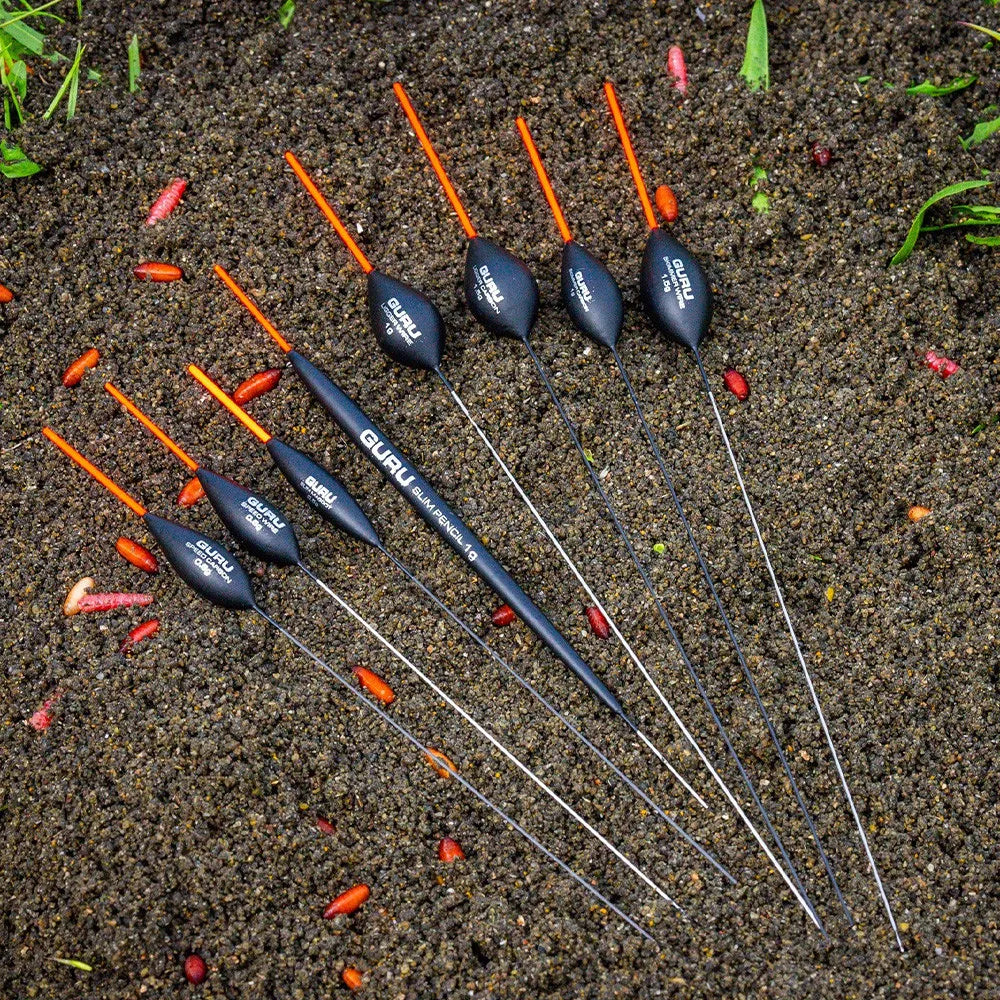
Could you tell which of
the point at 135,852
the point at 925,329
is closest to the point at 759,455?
the point at 925,329

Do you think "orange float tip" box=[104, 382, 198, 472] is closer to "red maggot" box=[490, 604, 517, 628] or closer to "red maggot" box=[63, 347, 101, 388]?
"red maggot" box=[63, 347, 101, 388]

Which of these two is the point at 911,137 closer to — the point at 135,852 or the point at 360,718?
the point at 360,718

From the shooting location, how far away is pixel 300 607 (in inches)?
81.1

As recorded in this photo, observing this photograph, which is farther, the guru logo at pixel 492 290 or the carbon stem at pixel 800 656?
the guru logo at pixel 492 290

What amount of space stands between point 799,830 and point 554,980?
50 centimetres

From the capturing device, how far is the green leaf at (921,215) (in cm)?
217

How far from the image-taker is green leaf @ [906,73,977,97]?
229 centimetres

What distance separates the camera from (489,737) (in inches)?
77.1

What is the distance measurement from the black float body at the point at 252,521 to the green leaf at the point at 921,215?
52.1 inches

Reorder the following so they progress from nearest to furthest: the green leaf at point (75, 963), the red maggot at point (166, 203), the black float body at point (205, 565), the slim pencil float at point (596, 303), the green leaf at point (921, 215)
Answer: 1. the green leaf at point (75, 963)
2. the black float body at point (205, 565)
3. the slim pencil float at point (596, 303)
4. the green leaf at point (921, 215)
5. the red maggot at point (166, 203)

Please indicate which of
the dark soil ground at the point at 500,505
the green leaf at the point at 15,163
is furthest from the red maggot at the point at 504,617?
the green leaf at the point at 15,163

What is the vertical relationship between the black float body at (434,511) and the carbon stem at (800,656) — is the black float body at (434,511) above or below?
above

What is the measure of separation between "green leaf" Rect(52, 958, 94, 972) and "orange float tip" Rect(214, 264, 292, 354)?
1155 mm

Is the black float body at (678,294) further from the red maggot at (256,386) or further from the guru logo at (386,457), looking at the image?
the red maggot at (256,386)
